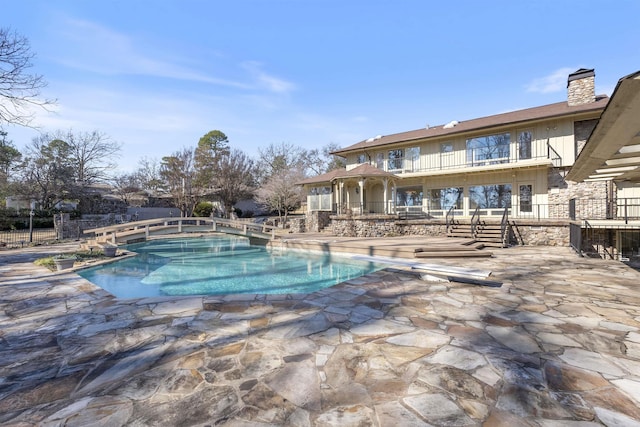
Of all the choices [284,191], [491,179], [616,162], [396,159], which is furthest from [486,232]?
[284,191]

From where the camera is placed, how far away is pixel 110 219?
69.9 feet

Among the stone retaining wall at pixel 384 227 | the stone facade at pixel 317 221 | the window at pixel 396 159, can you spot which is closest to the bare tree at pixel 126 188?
the stone facade at pixel 317 221

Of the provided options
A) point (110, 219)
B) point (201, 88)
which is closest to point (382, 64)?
point (201, 88)

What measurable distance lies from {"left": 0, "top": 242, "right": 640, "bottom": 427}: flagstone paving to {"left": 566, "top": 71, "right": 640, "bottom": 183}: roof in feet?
7.92

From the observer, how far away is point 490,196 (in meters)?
15.8

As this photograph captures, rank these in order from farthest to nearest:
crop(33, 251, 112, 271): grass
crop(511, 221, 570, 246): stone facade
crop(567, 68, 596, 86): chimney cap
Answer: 1. crop(567, 68, 596, 86): chimney cap
2. crop(511, 221, 570, 246): stone facade
3. crop(33, 251, 112, 271): grass

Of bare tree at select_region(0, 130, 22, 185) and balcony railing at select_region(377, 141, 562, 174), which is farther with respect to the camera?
bare tree at select_region(0, 130, 22, 185)

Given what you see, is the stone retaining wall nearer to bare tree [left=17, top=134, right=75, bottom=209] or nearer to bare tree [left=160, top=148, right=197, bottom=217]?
bare tree [left=160, top=148, right=197, bottom=217]

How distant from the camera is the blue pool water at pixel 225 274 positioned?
6.72 m

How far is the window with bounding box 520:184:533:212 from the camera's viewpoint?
14.6 m

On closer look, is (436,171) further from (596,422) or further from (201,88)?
(596,422)

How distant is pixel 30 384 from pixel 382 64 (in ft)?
61.1

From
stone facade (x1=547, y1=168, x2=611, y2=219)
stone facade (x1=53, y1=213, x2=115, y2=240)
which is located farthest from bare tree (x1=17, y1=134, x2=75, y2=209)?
stone facade (x1=547, y1=168, x2=611, y2=219)

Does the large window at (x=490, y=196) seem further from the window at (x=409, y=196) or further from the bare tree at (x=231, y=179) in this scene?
the bare tree at (x=231, y=179)
